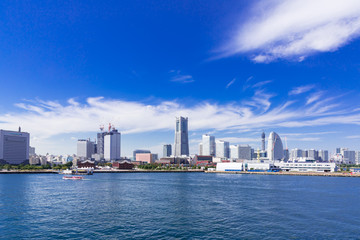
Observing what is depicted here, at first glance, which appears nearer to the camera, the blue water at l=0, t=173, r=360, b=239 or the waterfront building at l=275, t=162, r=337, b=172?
the blue water at l=0, t=173, r=360, b=239

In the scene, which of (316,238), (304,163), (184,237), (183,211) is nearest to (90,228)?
(184,237)

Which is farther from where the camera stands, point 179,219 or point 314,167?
point 314,167

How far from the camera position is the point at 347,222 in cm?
3500

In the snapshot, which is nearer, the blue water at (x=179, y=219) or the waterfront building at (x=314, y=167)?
the blue water at (x=179, y=219)

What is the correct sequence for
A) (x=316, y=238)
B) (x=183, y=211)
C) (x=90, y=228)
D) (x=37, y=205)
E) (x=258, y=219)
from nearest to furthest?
(x=316, y=238) < (x=90, y=228) < (x=258, y=219) < (x=183, y=211) < (x=37, y=205)

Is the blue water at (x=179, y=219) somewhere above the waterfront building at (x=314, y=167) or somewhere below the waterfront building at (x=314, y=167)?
above

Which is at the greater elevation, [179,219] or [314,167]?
[179,219]

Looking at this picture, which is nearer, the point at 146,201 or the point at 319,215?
the point at 319,215

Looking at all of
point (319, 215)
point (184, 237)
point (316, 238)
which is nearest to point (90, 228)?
point (184, 237)

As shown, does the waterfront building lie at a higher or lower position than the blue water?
lower

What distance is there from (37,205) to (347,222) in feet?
159

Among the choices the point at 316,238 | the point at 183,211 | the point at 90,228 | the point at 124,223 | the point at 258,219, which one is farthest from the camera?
the point at 183,211

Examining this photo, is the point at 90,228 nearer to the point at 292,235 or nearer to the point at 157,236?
the point at 157,236

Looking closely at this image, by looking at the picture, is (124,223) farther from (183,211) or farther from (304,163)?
(304,163)
